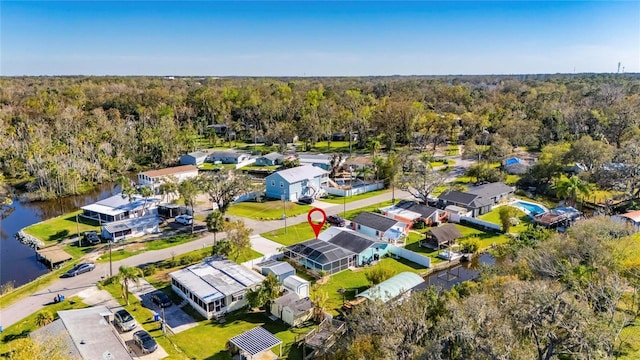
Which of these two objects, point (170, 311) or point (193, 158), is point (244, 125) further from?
point (170, 311)

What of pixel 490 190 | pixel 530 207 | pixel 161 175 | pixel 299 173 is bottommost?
pixel 530 207

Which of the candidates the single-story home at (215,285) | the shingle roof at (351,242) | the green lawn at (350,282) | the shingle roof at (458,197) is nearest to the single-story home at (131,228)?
the single-story home at (215,285)

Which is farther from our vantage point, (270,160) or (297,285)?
(270,160)

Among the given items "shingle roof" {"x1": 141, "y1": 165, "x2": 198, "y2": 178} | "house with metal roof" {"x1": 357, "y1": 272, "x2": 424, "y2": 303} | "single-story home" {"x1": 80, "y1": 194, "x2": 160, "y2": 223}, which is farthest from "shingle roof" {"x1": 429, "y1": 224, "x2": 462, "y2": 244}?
"shingle roof" {"x1": 141, "y1": 165, "x2": 198, "y2": 178}

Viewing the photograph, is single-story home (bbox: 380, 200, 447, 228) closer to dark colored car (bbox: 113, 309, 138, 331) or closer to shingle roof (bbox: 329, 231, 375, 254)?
shingle roof (bbox: 329, 231, 375, 254)

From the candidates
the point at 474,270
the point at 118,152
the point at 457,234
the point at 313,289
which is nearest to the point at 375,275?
the point at 313,289

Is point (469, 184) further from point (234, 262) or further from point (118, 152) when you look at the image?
point (118, 152)

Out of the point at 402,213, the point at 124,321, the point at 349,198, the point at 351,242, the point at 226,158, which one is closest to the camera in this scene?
the point at 124,321

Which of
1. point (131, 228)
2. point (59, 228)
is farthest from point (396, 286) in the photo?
point (59, 228)
